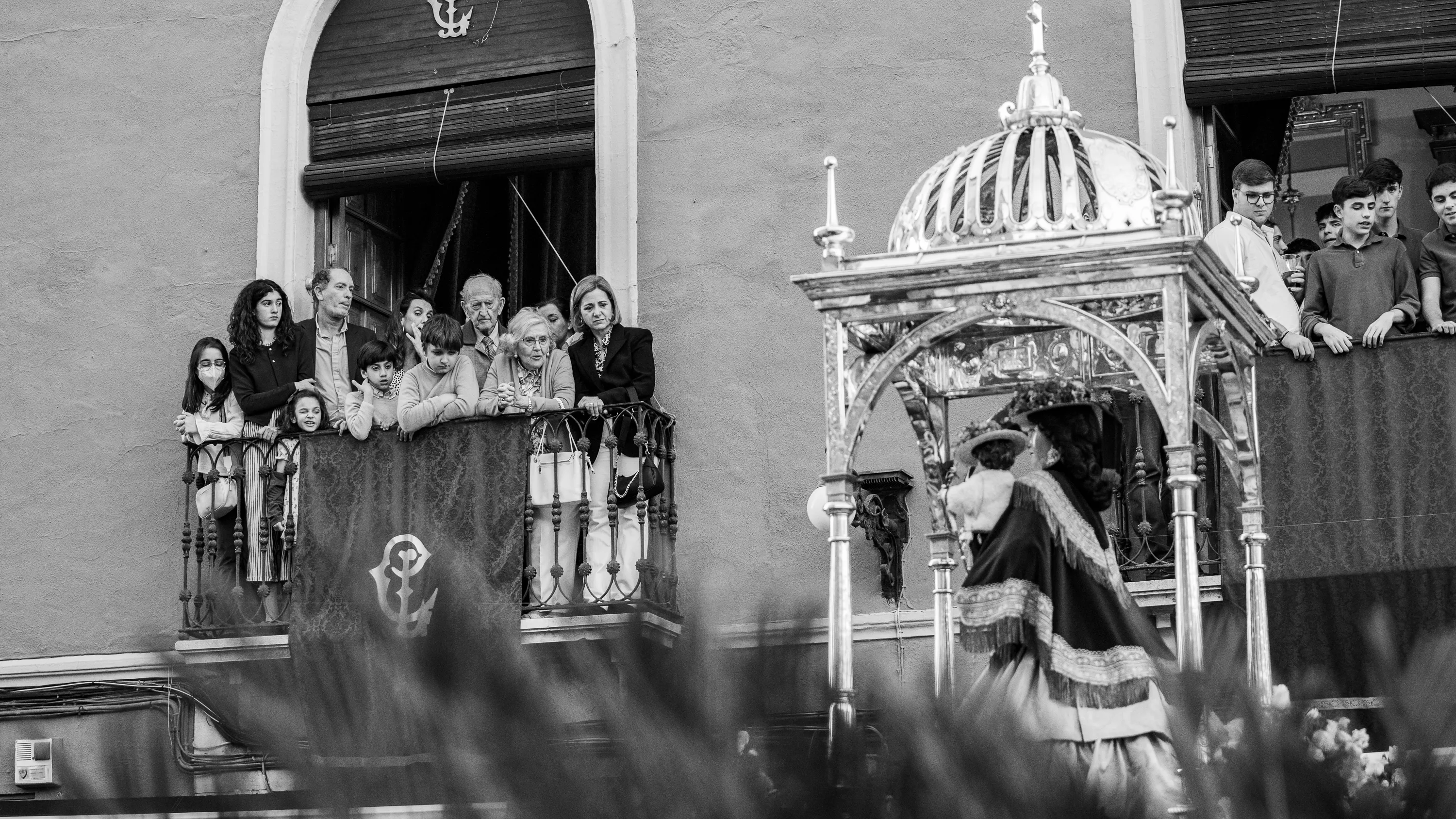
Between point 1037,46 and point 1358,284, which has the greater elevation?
point 1037,46

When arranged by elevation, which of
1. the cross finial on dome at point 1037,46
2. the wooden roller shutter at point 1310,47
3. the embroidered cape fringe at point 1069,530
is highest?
the wooden roller shutter at point 1310,47

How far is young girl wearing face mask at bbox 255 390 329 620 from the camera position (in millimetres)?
11680

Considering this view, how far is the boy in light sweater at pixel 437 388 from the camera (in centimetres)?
1131

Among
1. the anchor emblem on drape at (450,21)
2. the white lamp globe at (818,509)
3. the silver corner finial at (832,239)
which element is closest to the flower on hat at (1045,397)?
the silver corner finial at (832,239)

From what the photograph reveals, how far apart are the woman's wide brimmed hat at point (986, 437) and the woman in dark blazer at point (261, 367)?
4725 millimetres

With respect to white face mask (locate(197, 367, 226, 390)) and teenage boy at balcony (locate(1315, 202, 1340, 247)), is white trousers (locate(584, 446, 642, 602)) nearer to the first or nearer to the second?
white face mask (locate(197, 367, 226, 390))

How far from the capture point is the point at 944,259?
7.79 metres

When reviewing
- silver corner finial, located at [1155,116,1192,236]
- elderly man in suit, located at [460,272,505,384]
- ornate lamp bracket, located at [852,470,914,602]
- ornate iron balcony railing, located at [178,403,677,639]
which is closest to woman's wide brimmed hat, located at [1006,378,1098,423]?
silver corner finial, located at [1155,116,1192,236]

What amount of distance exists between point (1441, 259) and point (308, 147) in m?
6.06

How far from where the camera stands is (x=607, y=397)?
36.7ft

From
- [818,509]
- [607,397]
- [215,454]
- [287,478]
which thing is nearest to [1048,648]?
[818,509]

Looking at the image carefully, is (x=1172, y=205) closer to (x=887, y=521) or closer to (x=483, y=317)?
(x=887, y=521)

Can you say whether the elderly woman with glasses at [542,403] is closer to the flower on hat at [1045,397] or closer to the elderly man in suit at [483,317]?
the elderly man in suit at [483,317]

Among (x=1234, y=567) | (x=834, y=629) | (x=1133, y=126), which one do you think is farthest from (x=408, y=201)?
(x=834, y=629)
